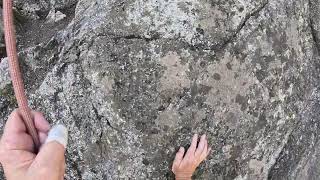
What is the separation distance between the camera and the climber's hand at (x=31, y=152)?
207 centimetres

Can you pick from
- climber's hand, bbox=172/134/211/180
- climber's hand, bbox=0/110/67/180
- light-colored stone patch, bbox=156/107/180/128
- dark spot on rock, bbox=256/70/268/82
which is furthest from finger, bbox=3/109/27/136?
dark spot on rock, bbox=256/70/268/82

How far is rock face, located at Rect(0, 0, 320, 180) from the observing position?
10.1ft

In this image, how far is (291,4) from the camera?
340cm

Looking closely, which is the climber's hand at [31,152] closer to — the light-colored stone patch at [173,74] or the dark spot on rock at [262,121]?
the light-colored stone patch at [173,74]

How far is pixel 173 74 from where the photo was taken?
10.1ft

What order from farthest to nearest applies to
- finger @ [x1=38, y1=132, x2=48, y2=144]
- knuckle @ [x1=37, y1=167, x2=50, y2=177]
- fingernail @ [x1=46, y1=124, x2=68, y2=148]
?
1. finger @ [x1=38, y1=132, x2=48, y2=144]
2. fingernail @ [x1=46, y1=124, x2=68, y2=148]
3. knuckle @ [x1=37, y1=167, x2=50, y2=177]

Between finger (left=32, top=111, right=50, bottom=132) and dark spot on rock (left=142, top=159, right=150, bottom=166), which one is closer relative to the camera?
finger (left=32, top=111, right=50, bottom=132)

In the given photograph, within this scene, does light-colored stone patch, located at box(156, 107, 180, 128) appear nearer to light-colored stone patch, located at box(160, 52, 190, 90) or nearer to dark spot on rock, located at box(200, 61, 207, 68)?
light-colored stone patch, located at box(160, 52, 190, 90)

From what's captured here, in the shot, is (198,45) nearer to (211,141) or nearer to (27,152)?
(211,141)

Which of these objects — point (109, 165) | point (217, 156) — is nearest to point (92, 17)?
point (109, 165)

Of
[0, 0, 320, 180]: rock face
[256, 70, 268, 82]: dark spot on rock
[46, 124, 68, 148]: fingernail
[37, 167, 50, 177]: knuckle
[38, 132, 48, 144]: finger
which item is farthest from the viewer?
[256, 70, 268, 82]: dark spot on rock

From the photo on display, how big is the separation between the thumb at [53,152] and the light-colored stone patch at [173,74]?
100 centimetres

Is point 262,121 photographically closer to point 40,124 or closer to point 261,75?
point 261,75

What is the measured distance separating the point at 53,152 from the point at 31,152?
0.17 m
